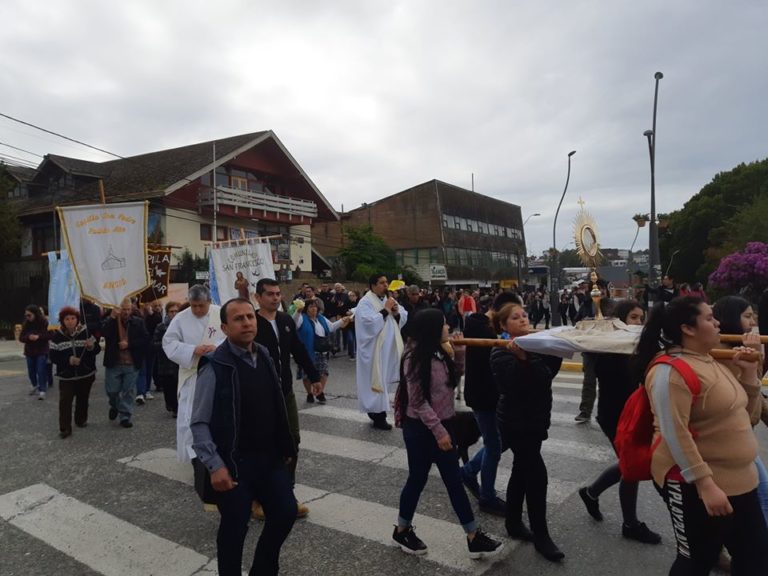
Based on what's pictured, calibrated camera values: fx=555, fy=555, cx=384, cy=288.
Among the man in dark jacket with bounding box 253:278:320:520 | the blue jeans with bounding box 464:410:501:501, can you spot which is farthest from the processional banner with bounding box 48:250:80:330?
the blue jeans with bounding box 464:410:501:501

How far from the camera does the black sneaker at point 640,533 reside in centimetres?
368

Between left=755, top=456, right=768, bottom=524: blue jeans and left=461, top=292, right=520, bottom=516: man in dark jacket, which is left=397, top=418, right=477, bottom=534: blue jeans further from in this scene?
left=755, top=456, right=768, bottom=524: blue jeans

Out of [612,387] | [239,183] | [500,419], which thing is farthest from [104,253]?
[239,183]

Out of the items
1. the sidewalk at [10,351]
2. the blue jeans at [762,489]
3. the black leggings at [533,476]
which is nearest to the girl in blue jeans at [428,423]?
the black leggings at [533,476]

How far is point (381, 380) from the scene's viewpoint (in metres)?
6.85

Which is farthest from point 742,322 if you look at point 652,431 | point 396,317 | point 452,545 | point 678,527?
point 396,317

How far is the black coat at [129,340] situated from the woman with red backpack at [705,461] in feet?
23.1

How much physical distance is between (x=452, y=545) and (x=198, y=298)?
3035mm

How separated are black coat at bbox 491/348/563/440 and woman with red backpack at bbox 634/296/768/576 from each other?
3.57 ft

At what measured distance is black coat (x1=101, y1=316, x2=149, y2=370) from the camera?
24.7 feet

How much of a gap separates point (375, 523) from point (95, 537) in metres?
2.09

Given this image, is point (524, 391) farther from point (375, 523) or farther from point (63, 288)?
point (63, 288)

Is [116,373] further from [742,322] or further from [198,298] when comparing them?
[742,322]

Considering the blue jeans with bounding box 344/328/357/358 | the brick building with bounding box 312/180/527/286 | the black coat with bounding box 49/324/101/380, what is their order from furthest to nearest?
1. the brick building with bounding box 312/180/527/286
2. the blue jeans with bounding box 344/328/357/358
3. the black coat with bounding box 49/324/101/380
